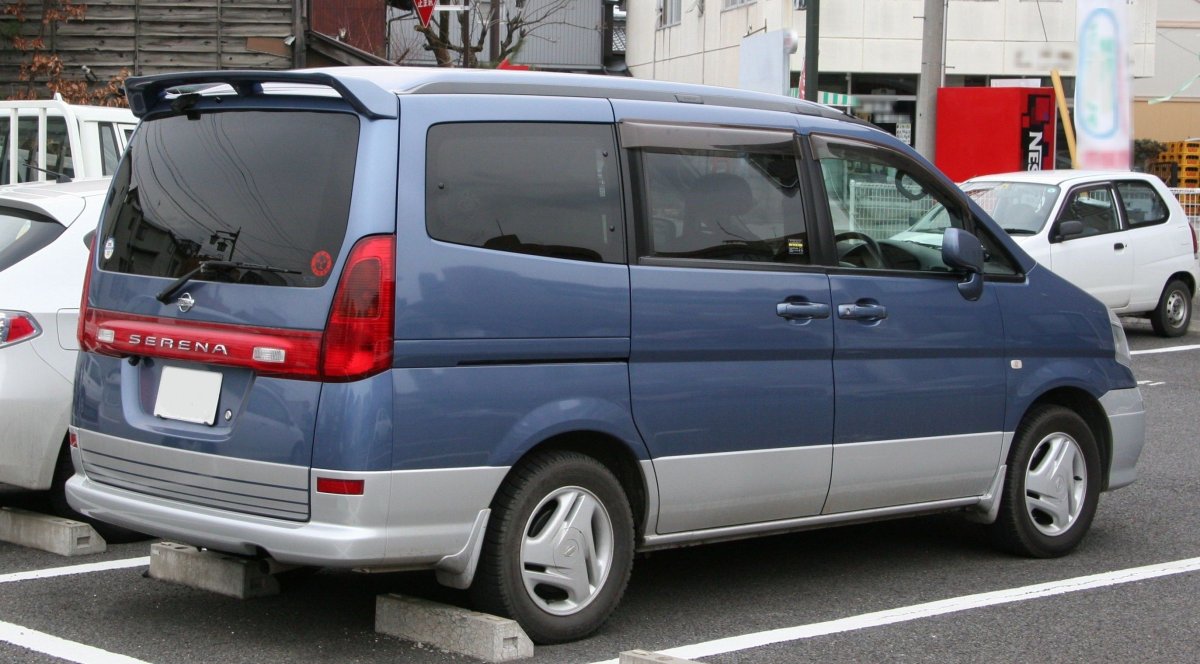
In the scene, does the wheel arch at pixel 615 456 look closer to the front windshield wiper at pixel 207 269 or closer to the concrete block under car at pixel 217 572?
the front windshield wiper at pixel 207 269

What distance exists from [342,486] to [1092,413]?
12.6 ft

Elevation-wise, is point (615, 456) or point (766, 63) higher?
point (766, 63)

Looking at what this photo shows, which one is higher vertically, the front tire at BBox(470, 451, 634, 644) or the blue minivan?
the blue minivan

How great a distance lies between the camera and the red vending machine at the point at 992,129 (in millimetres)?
21375

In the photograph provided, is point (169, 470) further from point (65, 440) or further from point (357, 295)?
point (65, 440)

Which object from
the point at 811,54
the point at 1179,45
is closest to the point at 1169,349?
the point at 811,54

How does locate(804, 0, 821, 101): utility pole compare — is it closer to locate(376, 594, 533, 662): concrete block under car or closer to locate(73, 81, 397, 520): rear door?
locate(73, 81, 397, 520): rear door

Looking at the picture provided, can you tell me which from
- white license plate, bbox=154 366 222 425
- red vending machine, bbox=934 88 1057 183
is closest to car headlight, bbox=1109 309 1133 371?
white license plate, bbox=154 366 222 425

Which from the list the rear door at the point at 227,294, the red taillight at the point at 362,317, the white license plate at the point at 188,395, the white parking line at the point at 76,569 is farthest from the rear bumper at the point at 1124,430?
the white parking line at the point at 76,569

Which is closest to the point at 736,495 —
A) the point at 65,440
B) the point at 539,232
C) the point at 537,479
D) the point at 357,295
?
the point at 537,479

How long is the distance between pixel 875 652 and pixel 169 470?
8.05 ft

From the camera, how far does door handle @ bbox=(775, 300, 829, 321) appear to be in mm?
5660

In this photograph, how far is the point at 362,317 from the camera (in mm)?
4629

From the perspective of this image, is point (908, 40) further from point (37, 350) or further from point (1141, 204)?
point (37, 350)
